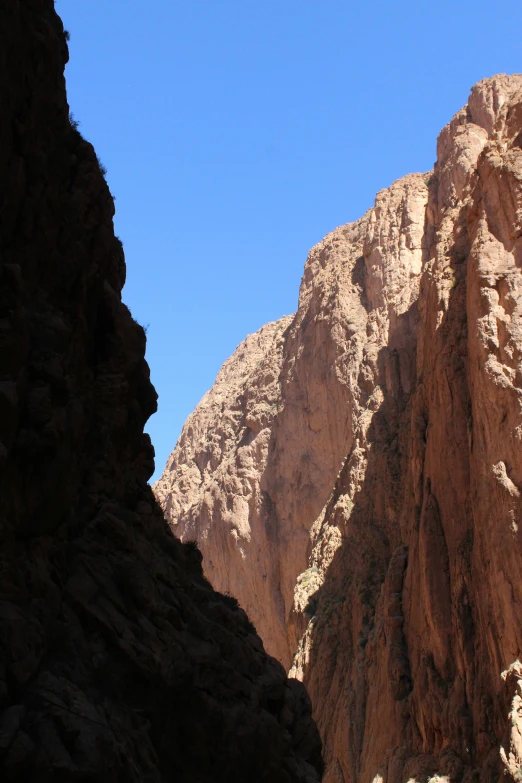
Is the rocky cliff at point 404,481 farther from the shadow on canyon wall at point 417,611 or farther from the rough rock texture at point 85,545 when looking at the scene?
the rough rock texture at point 85,545

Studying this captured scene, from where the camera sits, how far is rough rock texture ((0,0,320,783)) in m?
9.64

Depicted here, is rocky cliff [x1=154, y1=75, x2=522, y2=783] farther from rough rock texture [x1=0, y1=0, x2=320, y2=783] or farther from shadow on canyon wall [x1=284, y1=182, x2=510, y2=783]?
rough rock texture [x1=0, y1=0, x2=320, y2=783]

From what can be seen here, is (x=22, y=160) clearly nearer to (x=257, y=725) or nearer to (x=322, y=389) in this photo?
(x=257, y=725)

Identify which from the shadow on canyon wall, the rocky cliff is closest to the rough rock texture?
the rocky cliff

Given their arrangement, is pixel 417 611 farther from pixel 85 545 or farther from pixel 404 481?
pixel 85 545

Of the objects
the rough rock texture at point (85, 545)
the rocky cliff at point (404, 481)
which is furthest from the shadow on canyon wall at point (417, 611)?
the rough rock texture at point (85, 545)

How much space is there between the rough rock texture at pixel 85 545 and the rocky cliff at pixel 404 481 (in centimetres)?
1153

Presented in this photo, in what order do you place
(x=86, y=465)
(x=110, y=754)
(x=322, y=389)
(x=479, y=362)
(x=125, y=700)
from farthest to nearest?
(x=322, y=389) → (x=479, y=362) → (x=86, y=465) → (x=125, y=700) → (x=110, y=754)

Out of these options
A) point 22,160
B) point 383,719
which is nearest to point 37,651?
point 22,160

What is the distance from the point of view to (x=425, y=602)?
29000 millimetres

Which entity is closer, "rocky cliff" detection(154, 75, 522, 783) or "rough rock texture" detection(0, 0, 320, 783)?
"rough rock texture" detection(0, 0, 320, 783)

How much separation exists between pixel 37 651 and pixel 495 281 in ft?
68.9

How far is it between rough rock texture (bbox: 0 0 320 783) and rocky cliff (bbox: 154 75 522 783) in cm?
1153

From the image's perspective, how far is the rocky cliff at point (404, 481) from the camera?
2577cm
